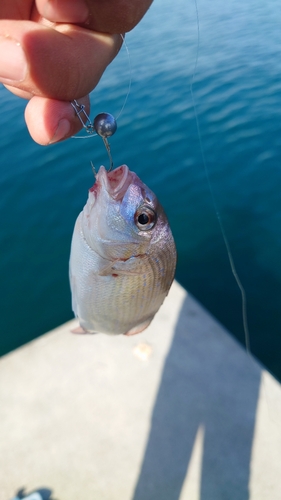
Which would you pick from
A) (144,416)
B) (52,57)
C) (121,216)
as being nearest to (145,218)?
(121,216)

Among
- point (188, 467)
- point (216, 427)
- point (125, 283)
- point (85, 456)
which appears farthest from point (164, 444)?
point (125, 283)

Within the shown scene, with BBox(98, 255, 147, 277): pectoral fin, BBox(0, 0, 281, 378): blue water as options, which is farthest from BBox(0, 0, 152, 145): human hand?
BBox(0, 0, 281, 378): blue water

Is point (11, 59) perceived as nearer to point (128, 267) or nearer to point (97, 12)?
point (97, 12)

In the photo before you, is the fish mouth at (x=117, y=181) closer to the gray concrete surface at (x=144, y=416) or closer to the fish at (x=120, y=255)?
the fish at (x=120, y=255)

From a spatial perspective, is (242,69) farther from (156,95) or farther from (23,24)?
(23,24)

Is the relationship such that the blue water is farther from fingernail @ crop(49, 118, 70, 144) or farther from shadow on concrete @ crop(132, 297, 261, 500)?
fingernail @ crop(49, 118, 70, 144)

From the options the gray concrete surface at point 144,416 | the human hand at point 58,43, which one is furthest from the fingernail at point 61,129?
the gray concrete surface at point 144,416
